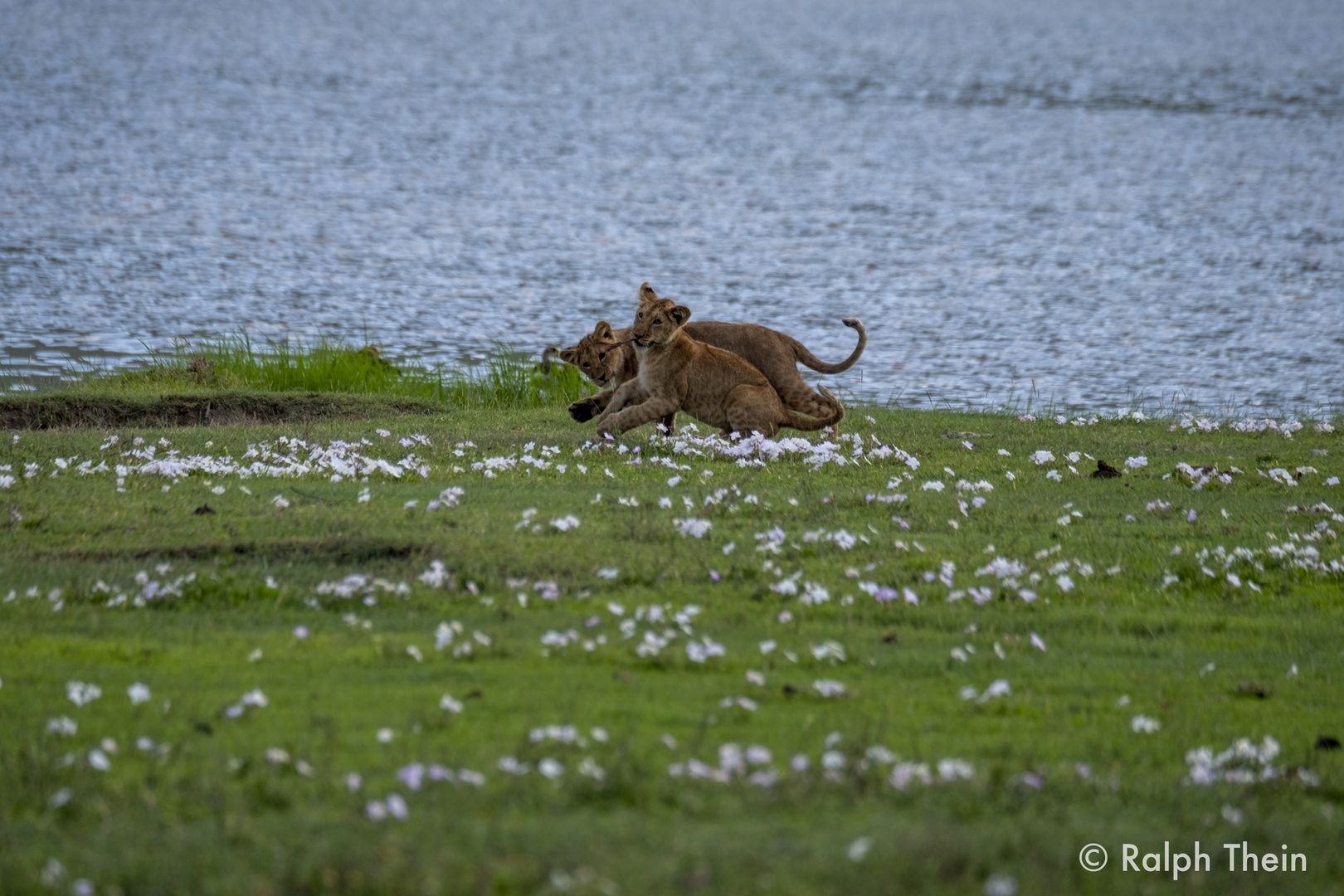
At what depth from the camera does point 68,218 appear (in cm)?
2858

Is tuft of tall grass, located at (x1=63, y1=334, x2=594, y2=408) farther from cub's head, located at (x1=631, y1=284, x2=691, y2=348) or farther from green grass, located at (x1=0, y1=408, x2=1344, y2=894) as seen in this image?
green grass, located at (x1=0, y1=408, x2=1344, y2=894)

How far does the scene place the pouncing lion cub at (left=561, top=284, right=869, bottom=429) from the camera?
43.2 ft

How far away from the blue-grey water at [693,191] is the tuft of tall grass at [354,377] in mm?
→ 1921

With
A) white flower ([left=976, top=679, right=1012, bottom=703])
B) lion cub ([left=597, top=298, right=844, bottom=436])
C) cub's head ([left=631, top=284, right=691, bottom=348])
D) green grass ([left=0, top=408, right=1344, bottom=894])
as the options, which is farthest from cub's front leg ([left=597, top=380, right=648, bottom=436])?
white flower ([left=976, top=679, right=1012, bottom=703])

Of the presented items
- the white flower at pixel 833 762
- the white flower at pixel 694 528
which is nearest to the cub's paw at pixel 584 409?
the white flower at pixel 694 528

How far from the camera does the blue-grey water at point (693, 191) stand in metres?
22.4

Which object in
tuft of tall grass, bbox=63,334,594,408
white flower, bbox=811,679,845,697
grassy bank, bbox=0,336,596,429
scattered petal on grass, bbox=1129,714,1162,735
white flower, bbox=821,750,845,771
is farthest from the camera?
tuft of tall grass, bbox=63,334,594,408

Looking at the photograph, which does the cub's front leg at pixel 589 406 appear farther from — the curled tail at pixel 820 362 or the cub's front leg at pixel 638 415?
the curled tail at pixel 820 362

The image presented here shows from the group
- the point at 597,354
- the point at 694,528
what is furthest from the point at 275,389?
the point at 694,528

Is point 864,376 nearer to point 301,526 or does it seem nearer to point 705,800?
point 301,526

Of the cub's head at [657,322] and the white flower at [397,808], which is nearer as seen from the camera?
the white flower at [397,808]

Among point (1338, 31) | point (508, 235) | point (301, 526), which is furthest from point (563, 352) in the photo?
point (1338, 31)

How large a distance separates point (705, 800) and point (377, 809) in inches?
41.3

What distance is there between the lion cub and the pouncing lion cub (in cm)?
29
